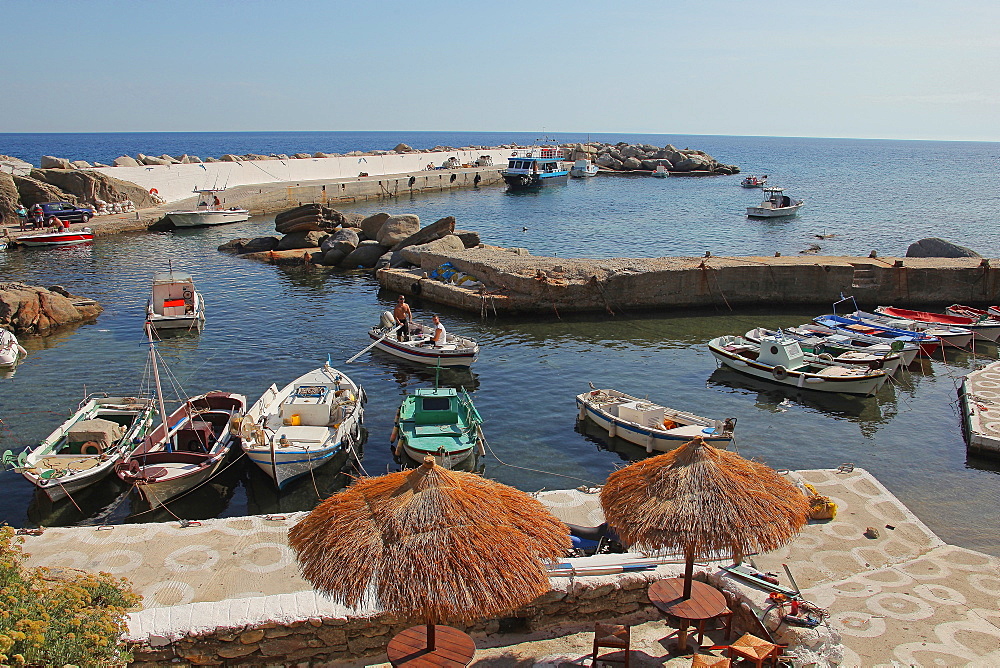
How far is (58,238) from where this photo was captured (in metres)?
44.7

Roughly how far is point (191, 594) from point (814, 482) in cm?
1117

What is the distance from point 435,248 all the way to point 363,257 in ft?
19.5

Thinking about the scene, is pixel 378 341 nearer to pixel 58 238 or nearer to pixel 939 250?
pixel 939 250

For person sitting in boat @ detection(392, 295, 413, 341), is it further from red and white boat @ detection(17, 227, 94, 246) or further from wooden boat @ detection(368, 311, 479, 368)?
red and white boat @ detection(17, 227, 94, 246)

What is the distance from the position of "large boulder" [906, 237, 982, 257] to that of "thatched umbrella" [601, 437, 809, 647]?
3486 cm

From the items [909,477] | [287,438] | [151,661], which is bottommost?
[909,477]

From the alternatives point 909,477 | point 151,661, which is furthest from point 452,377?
point 151,661

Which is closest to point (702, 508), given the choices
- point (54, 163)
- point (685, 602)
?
point (685, 602)

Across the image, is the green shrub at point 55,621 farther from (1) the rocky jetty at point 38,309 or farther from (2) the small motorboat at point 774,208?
(2) the small motorboat at point 774,208

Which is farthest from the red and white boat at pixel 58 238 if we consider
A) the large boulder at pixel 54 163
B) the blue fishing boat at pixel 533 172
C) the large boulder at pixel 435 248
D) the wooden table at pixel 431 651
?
the blue fishing boat at pixel 533 172

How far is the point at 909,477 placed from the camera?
17078 mm

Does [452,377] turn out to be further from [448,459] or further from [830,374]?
[830,374]

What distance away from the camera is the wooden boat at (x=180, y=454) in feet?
49.6

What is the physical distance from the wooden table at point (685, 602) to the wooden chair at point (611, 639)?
0.60 m
